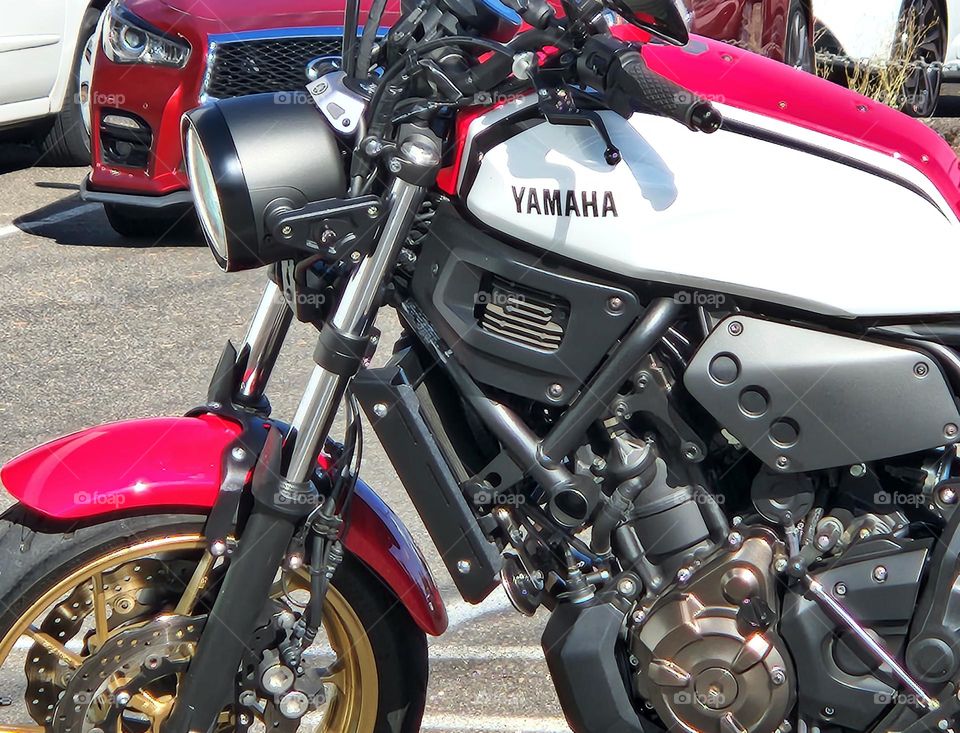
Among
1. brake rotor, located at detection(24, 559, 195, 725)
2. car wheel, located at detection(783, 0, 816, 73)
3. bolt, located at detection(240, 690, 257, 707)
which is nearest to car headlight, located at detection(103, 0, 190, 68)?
car wheel, located at detection(783, 0, 816, 73)

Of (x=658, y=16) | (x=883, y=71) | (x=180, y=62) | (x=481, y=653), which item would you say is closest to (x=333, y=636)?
(x=481, y=653)

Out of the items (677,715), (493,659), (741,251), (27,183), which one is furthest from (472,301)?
(27,183)

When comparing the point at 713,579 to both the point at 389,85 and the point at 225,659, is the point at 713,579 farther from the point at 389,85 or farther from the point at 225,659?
the point at 389,85

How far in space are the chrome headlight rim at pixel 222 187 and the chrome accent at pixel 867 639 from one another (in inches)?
45.2

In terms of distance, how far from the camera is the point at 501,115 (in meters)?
2.14

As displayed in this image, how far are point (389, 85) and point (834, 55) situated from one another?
20.0ft

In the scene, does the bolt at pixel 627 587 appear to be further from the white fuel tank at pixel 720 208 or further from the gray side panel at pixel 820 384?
the white fuel tank at pixel 720 208

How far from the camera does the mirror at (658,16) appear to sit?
1.89 metres

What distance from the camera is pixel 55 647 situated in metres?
2.37

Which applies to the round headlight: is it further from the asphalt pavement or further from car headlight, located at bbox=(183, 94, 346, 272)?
the asphalt pavement

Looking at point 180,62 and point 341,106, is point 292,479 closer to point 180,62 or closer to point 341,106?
point 341,106

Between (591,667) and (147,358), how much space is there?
11.3 feet

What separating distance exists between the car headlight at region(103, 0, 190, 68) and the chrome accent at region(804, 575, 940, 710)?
190 inches

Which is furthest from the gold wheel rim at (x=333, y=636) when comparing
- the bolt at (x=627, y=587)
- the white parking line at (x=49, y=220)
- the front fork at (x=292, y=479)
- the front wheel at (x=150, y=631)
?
the white parking line at (x=49, y=220)
